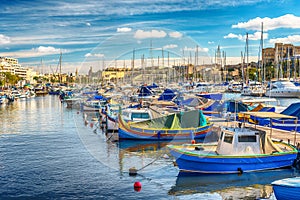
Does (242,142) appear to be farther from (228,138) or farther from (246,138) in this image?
(228,138)

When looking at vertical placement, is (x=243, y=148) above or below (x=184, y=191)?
above

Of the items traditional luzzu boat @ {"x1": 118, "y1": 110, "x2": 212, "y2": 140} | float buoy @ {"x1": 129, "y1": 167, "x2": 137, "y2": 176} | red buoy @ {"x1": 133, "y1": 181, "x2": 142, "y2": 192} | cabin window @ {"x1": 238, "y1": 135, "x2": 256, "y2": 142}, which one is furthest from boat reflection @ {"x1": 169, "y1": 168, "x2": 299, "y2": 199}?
traditional luzzu boat @ {"x1": 118, "y1": 110, "x2": 212, "y2": 140}

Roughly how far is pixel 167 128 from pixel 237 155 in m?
13.6

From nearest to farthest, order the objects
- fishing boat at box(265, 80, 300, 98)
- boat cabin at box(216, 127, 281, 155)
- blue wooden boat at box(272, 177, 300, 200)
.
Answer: blue wooden boat at box(272, 177, 300, 200), boat cabin at box(216, 127, 281, 155), fishing boat at box(265, 80, 300, 98)

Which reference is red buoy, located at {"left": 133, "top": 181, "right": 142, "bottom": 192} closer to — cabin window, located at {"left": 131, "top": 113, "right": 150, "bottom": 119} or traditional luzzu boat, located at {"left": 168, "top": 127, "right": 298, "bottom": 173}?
traditional luzzu boat, located at {"left": 168, "top": 127, "right": 298, "bottom": 173}

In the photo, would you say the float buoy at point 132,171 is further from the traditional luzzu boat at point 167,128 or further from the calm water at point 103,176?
the traditional luzzu boat at point 167,128

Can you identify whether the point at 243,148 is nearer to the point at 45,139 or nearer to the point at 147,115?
the point at 147,115

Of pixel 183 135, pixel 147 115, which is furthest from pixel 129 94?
pixel 183 135

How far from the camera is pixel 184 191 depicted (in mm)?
22219

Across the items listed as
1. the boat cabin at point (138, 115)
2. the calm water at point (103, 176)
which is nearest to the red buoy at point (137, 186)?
the calm water at point (103, 176)

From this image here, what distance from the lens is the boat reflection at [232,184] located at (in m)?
21.8

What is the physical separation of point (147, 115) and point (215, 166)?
18.8m

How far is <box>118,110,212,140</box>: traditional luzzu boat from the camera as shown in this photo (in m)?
37.0

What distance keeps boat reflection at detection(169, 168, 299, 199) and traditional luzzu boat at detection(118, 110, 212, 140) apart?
12165 millimetres
